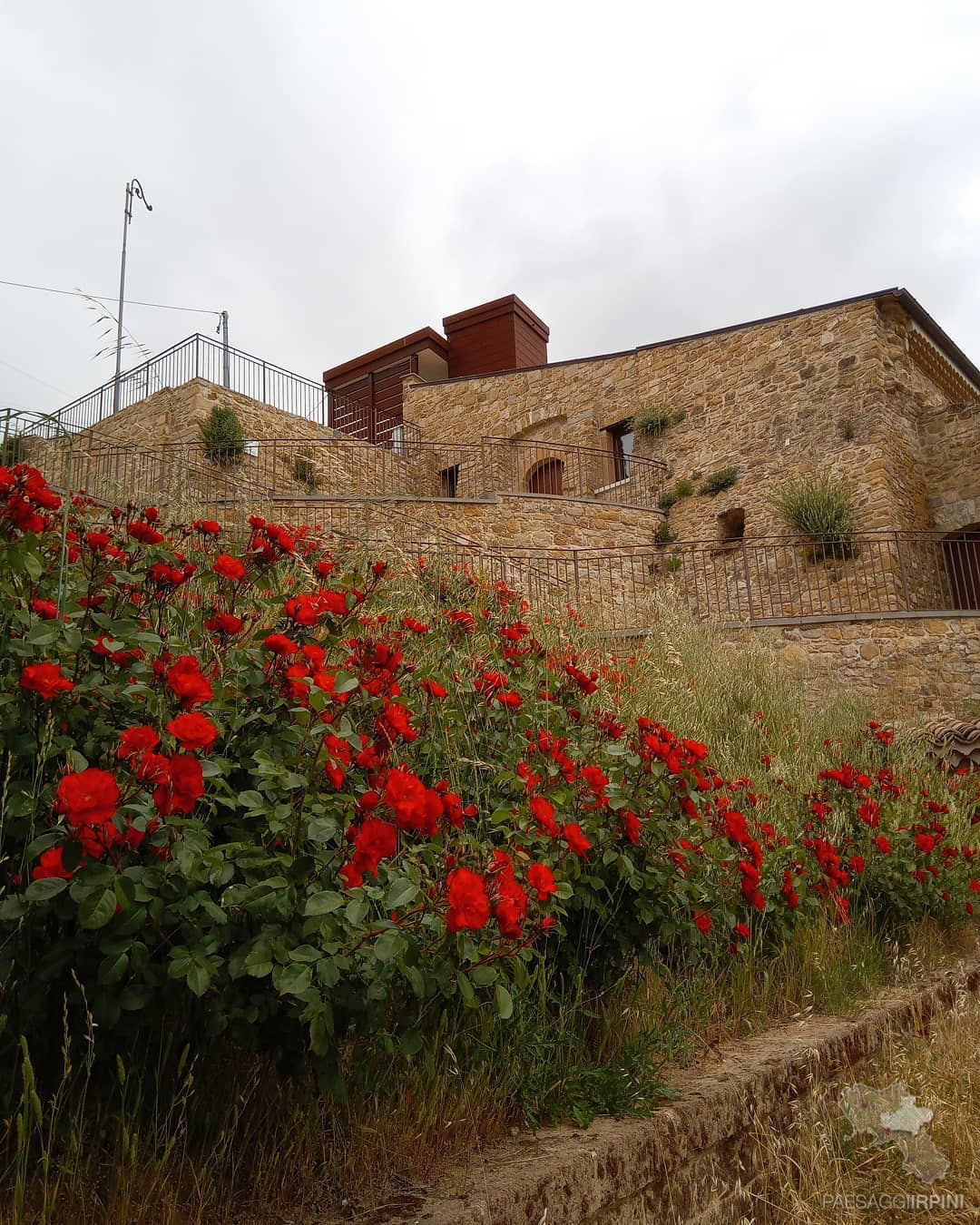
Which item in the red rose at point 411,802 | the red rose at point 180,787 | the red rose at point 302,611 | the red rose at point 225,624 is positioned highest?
the red rose at point 302,611

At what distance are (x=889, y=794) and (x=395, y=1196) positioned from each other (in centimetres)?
338

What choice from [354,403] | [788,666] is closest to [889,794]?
[788,666]

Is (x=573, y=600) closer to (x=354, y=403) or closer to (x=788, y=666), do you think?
(x=788, y=666)

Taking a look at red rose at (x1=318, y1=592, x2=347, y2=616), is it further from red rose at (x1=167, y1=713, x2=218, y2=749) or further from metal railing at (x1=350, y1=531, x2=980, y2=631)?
metal railing at (x1=350, y1=531, x2=980, y2=631)

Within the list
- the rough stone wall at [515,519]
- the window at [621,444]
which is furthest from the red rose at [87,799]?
the window at [621,444]

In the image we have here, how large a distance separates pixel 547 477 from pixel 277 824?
17.6m

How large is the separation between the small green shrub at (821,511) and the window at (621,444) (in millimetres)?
4440

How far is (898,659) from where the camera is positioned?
9391 millimetres

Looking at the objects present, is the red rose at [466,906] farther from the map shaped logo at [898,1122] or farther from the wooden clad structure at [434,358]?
the wooden clad structure at [434,358]

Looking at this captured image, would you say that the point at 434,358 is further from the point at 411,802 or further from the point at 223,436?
the point at 411,802

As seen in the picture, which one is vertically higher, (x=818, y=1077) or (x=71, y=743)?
(x=71, y=743)

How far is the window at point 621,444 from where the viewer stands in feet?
57.6

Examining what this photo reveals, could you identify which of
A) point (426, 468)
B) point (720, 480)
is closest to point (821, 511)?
point (720, 480)

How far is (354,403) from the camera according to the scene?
22734 mm
